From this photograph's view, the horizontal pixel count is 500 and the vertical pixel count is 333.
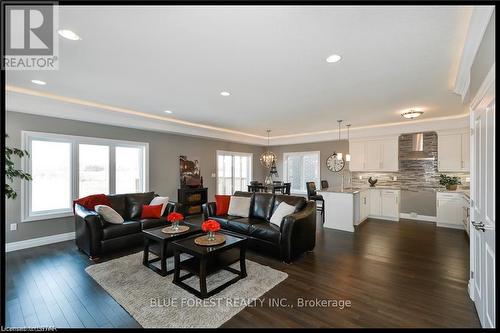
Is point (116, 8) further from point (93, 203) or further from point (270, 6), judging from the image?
point (93, 203)

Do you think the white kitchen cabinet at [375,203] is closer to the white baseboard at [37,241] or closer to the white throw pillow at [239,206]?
the white throw pillow at [239,206]

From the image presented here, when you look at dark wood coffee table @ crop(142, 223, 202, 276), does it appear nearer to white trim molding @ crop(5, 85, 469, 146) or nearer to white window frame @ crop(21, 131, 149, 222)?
white window frame @ crop(21, 131, 149, 222)

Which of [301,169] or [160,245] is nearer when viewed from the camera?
[160,245]

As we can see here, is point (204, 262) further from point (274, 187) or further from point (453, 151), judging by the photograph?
point (453, 151)

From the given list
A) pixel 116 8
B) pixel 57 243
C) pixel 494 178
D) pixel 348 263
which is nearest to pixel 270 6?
pixel 116 8

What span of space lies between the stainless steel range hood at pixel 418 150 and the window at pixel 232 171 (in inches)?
207

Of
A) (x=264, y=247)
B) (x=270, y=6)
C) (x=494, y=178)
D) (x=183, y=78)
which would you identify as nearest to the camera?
(x=494, y=178)

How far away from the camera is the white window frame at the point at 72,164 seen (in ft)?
13.0

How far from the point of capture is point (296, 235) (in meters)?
3.41

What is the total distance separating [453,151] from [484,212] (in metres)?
4.95

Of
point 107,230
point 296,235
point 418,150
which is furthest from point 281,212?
point 418,150

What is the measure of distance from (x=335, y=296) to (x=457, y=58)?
3.04 meters

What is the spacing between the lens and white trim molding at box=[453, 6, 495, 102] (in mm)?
1716

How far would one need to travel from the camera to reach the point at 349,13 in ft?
5.98
